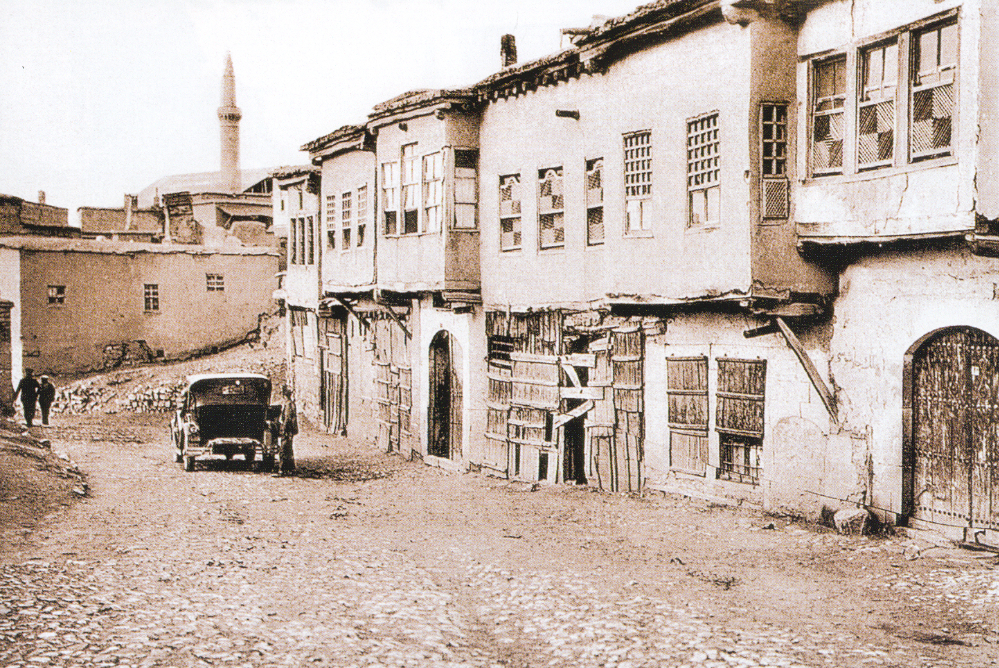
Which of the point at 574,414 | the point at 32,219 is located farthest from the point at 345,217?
the point at 32,219

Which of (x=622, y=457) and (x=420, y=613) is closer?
(x=420, y=613)

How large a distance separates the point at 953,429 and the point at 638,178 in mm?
6723

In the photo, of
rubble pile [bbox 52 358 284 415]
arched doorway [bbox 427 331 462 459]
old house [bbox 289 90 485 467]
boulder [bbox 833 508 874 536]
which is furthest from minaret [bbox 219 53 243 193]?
boulder [bbox 833 508 874 536]

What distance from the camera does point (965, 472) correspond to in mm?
11953

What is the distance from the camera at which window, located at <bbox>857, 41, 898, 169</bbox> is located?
1245 centimetres

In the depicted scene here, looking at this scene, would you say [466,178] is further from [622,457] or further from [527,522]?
[527,522]

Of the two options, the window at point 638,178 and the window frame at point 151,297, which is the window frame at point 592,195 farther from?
the window frame at point 151,297

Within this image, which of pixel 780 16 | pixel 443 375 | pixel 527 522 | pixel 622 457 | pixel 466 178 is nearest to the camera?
pixel 780 16

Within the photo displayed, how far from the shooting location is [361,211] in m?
26.2

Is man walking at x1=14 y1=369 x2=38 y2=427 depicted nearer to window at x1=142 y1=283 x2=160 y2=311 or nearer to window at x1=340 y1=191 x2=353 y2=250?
window at x1=340 y1=191 x2=353 y2=250

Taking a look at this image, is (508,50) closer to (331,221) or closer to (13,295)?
(331,221)

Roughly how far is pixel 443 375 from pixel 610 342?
6672 mm

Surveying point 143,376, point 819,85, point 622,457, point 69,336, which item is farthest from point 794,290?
point 69,336

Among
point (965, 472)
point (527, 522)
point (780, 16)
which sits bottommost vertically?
point (527, 522)
